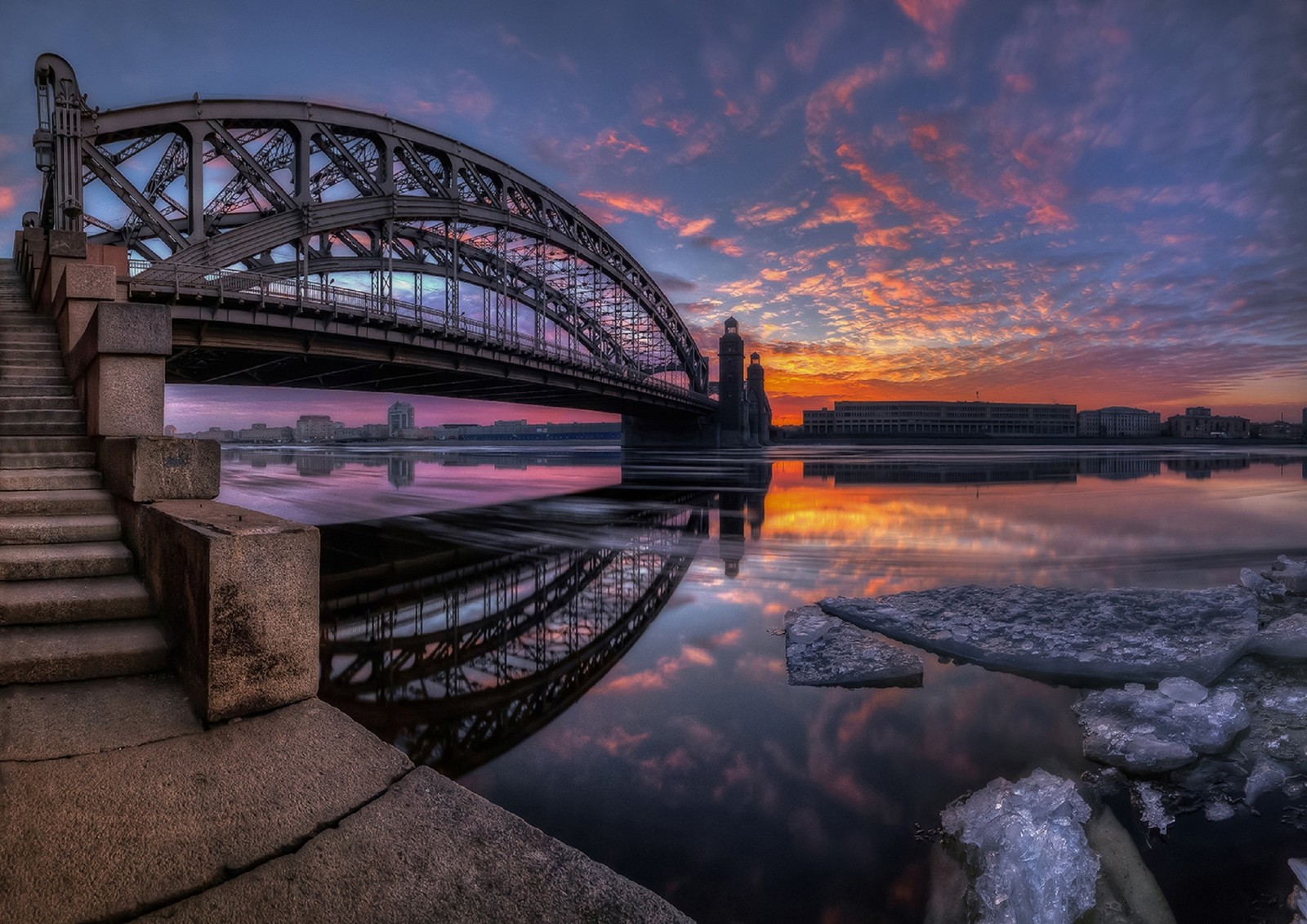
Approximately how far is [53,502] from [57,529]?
559 millimetres

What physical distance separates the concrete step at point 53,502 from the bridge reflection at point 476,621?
210cm

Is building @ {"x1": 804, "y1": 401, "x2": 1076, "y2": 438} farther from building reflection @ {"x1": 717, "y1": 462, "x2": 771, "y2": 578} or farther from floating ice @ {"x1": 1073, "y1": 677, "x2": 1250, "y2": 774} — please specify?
floating ice @ {"x1": 1073, "y1": 677, "x2": 1250, "y2": 774}

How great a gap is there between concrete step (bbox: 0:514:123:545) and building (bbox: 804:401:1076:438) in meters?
162

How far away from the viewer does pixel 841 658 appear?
5020 millimetres

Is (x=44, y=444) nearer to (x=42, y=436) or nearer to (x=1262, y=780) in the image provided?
(x=42, y=436)

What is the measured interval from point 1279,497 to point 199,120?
140 ft

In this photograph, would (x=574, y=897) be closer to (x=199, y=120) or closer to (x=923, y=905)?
(x=923, y=905)

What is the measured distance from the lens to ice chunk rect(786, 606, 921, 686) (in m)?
4.68

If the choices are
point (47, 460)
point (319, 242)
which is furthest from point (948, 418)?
point (47, 460)

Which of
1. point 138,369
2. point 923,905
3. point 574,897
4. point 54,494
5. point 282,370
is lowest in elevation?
point 923,905

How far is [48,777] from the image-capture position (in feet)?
7.23

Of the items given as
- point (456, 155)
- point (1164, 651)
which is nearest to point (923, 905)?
point (1164, 651)

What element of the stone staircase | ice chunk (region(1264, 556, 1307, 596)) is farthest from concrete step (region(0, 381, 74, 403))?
ice chunk (region(1264, 556, 1307, 596))

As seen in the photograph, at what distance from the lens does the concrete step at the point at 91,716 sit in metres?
2.43
